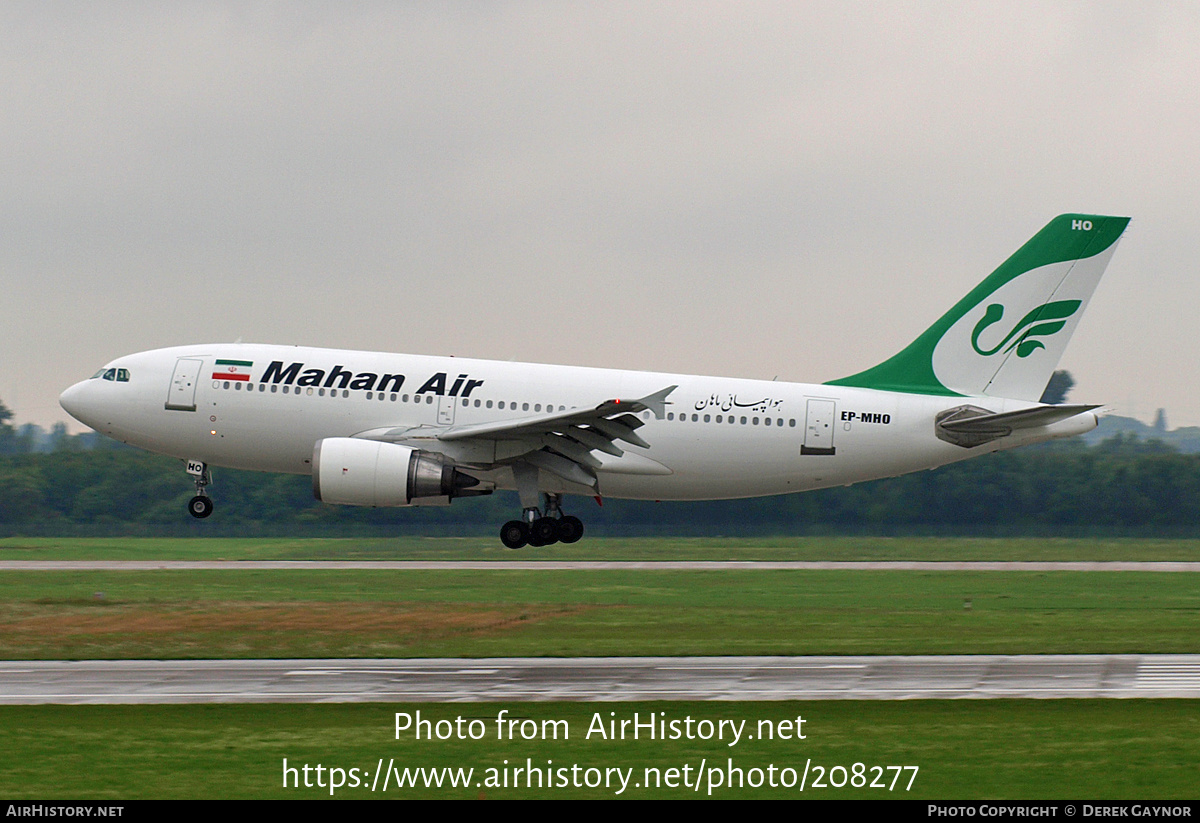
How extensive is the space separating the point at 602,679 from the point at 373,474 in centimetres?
1065

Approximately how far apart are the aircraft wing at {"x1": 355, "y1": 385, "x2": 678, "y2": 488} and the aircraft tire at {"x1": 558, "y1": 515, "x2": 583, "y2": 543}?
1.60 metres

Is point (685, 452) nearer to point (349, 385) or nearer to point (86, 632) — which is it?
point (349, 385)

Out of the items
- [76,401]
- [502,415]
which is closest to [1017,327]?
[502,415]

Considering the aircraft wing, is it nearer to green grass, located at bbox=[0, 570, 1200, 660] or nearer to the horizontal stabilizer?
green grass, located at bbox=[0, 570, 1200, 660]

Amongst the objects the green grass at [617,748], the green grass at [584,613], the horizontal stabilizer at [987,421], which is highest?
the horizontal stabilizer at [987,421]

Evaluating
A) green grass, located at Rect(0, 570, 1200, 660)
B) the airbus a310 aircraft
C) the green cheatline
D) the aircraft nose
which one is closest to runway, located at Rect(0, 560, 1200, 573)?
the green cheatline

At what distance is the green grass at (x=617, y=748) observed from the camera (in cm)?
1823

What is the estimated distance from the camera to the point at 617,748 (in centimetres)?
2041

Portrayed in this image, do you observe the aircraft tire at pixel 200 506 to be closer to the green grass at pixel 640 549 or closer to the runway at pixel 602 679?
the runway at pixel 602 679

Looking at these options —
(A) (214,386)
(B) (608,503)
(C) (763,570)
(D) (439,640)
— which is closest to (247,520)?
(B) (608,503)

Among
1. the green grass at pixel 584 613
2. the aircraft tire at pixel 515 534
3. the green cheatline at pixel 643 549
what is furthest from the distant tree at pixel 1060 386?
the aircraft tire at pixel 515 534

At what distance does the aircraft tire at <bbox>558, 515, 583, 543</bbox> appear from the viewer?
39125 mm

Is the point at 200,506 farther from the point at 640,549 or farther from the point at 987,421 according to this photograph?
the point at 640,549

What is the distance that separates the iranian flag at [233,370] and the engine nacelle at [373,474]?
3.12 metres
